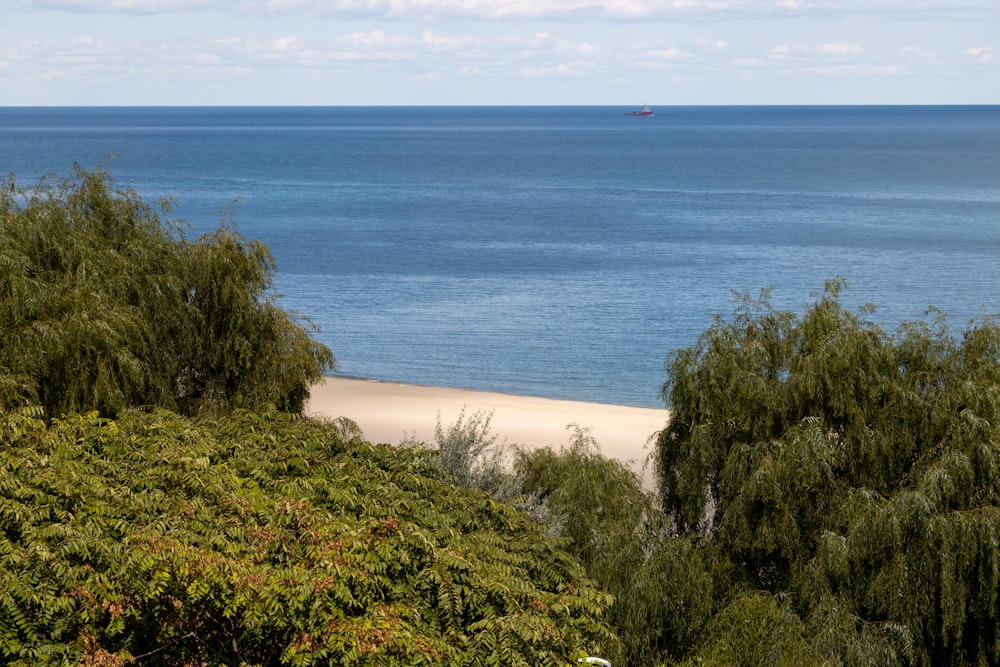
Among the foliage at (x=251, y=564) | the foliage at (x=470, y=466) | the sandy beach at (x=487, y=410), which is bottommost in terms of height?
the sandy beach at (x=487, y=410)

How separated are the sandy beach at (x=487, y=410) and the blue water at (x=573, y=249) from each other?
102 inches

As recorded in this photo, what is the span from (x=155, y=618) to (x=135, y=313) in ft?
32.1

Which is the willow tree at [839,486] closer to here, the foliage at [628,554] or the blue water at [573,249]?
the foliage at [628,554]

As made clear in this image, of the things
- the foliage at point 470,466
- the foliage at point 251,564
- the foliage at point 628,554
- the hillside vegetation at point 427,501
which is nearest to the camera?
the foliage at point 251,564

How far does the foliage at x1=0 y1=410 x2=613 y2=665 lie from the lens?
9.88m

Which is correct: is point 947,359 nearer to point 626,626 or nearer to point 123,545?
point 626,626

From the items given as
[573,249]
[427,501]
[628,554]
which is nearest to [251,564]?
[427,501]

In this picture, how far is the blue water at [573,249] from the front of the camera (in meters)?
52.2

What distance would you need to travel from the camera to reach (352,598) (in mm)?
10305

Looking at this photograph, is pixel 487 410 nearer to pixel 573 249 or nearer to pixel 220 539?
pixel 220 539

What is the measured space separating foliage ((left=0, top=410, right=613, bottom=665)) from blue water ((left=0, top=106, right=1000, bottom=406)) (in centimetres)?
1269

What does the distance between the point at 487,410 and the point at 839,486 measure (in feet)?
79.8

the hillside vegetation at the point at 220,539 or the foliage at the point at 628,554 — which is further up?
the hillside vegetation at the point at 220,539

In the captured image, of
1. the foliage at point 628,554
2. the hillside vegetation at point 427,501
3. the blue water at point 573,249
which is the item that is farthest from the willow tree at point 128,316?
the blue water at point 573,249
